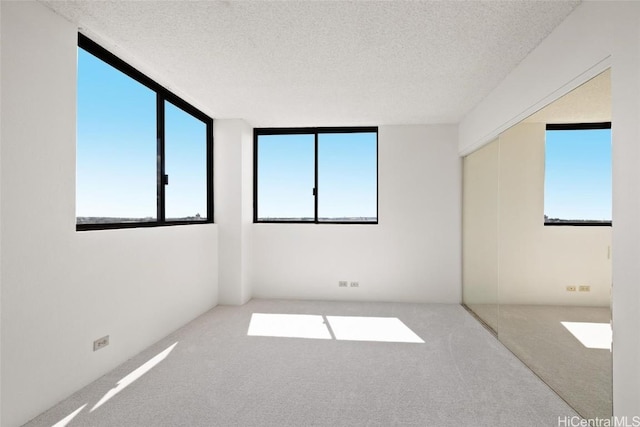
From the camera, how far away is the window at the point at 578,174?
209cm

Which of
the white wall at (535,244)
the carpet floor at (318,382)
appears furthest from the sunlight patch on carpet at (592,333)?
the carpet floor at (318,382)

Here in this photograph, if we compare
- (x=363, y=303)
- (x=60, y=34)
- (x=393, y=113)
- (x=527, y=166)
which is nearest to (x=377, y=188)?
(x=393, y=113)

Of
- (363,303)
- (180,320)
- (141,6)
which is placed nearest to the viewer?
(141,6)

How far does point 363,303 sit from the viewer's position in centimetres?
522

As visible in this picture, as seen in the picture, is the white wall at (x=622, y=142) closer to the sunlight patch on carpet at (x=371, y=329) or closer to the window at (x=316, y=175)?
the sunlight patch on carpet at (x=371, y=329)

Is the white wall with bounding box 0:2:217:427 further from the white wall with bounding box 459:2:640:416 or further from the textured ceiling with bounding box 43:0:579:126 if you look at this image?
the white wall with bounding box 459:2:640:416

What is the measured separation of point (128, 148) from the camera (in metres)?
3.34

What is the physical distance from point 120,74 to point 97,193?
1.13 meters

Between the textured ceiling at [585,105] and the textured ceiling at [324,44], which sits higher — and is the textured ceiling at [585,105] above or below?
below

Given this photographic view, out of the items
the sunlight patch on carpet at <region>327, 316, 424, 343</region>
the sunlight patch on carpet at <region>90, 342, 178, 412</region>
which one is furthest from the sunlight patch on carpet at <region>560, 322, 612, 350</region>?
the sunlight patch on carpet at <region>90, 342, 178, 412</region>

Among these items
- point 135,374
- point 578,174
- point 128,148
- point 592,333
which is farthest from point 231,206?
point 592,333

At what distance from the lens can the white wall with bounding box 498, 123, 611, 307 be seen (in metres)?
2.20

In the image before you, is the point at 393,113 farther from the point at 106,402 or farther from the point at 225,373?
the point at 106,402

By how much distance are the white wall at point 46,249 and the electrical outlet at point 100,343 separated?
41mm
